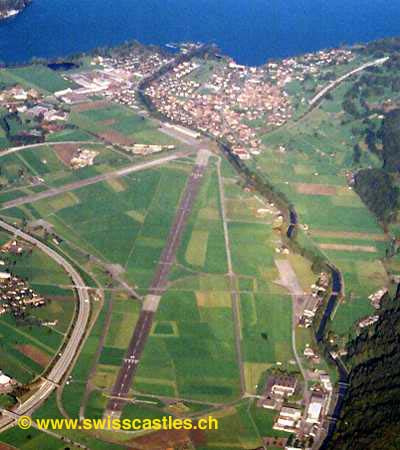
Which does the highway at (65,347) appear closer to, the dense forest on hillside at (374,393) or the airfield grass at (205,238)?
the airfield grass at (205,238)

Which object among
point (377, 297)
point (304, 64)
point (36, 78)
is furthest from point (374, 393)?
point (304, 64)

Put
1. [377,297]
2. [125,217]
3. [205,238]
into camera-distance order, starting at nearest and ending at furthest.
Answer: [377,297]
[205,238]
[125,217]

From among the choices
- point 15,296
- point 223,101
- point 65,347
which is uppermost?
point 223,101

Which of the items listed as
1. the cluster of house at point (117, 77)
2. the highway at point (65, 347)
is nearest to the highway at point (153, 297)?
the highway at point (65, 347)

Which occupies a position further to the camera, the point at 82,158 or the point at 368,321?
the point at 82,158

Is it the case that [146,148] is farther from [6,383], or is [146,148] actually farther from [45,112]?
[6,383]

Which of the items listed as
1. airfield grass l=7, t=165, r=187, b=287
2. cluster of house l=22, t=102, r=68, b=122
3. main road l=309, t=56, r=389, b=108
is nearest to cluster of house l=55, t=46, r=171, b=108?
cluster of house l=22, t=102, r=68, b=122
